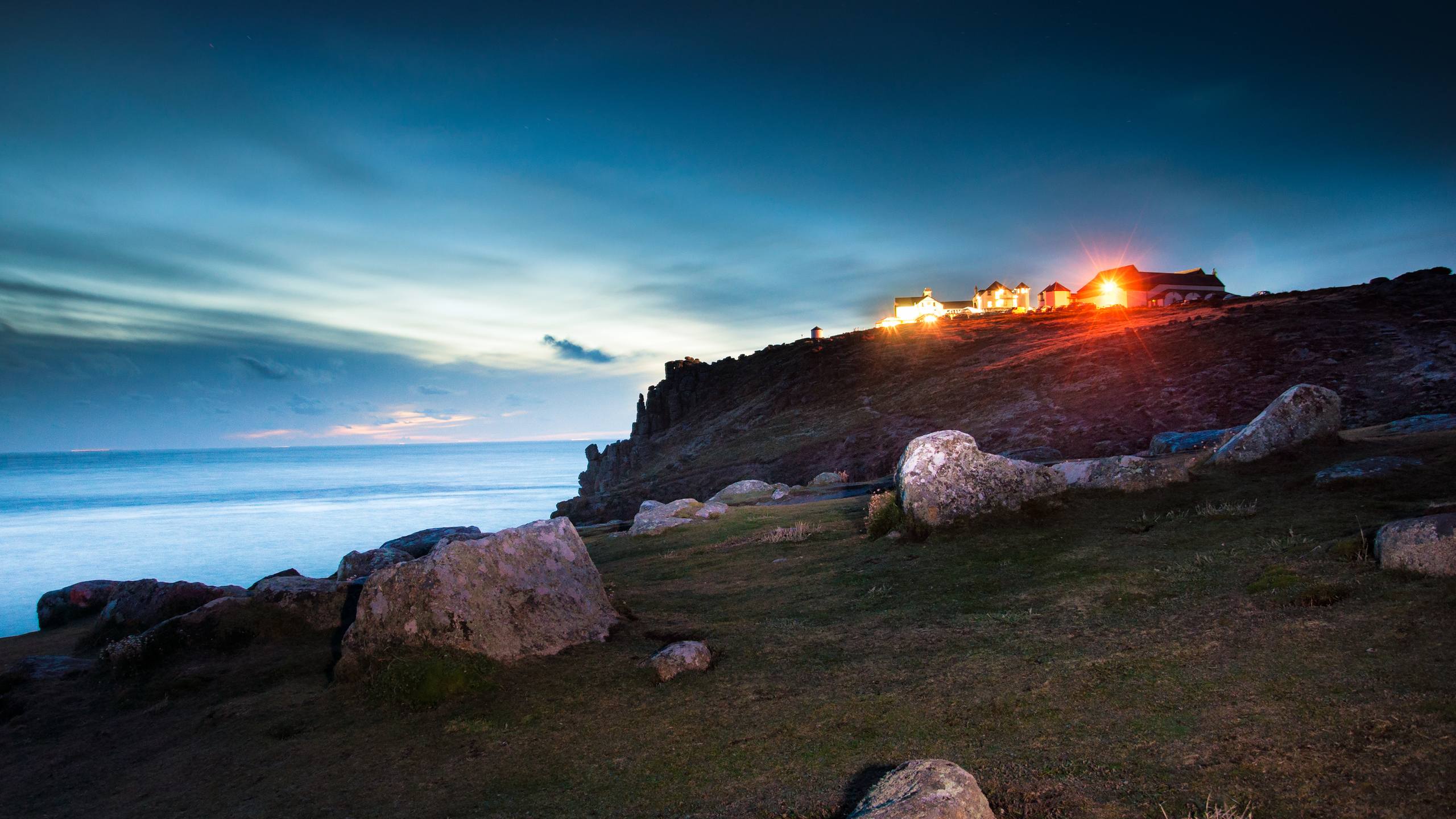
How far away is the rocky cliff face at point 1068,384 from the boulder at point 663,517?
1629 cm

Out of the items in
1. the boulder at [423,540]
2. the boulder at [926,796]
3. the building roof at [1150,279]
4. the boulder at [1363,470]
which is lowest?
the boulder at [926,796]

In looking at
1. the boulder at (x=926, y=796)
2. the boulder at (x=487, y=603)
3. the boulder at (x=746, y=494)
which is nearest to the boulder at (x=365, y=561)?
the boulder at (x=487, y=603)

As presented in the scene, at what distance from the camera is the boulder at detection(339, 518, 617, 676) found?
976cm

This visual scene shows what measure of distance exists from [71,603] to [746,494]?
21.7m

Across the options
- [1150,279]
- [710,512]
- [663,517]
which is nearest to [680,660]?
[710,512]

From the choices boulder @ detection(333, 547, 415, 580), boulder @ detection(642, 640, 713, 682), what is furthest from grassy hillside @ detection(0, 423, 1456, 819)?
boulder @ detection(333, 547, 415, 580)

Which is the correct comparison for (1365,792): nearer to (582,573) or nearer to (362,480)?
(582,573)

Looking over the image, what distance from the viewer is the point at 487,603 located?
1017cm

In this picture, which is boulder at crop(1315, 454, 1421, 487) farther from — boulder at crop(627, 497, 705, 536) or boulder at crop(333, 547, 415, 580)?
boulder at crop(333, 547, 415, 580)

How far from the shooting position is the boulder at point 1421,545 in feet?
23.8

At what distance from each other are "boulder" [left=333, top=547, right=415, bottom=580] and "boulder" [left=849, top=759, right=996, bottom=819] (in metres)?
14.0

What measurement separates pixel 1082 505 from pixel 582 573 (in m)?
9.68

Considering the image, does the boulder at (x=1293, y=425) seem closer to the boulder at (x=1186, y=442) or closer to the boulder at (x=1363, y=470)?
the boulder at (x=1363, y=470)

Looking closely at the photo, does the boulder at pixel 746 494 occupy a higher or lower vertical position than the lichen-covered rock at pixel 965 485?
lower
